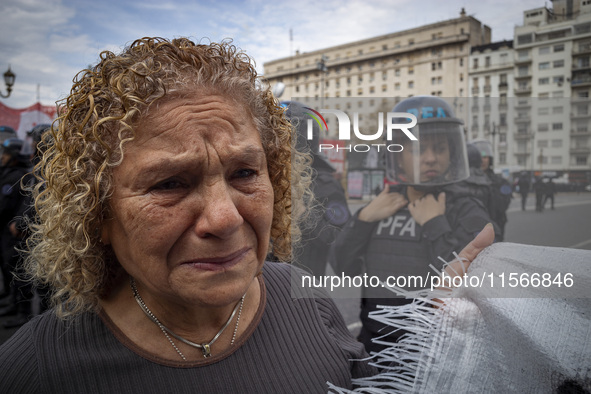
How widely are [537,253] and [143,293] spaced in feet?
3.56

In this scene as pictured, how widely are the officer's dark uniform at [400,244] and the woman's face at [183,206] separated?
1174 mm

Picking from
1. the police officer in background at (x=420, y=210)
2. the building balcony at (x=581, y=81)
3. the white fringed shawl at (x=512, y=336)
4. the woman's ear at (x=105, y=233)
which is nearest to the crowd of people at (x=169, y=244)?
the woman's ear at (x=105, y=233)

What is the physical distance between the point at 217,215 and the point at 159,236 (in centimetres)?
15

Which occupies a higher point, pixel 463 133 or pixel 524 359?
pixel 463 133

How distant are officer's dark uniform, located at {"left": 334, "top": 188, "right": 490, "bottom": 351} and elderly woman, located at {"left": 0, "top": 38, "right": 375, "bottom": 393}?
39.4 inches

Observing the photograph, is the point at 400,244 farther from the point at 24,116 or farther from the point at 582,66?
the point at 24,116

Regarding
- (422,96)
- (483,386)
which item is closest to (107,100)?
(483,386)

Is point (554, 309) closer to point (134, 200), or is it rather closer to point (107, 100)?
point (134, 200)

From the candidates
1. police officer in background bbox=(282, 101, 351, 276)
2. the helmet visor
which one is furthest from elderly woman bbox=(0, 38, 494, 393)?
the helmet visor

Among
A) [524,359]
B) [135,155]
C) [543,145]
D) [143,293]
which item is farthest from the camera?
[543,145]

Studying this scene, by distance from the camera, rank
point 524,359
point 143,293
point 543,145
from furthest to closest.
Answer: point 543,145 < point 143,293 < point 524,359

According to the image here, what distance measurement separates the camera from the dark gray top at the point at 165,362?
97cm

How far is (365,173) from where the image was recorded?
218cm

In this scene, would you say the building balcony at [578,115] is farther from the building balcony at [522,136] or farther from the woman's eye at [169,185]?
the woman's eye at [169,185]
